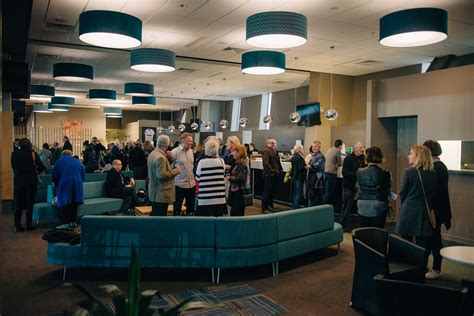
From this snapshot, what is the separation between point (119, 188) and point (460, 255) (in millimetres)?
6120

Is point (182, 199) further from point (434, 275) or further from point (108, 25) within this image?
point (434, 275)

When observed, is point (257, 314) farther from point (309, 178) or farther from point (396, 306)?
point (309, 178)

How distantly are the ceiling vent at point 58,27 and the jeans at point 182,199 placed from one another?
→ 350cm

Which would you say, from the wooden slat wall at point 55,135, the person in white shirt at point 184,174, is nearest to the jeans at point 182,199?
the person in white shirt at point 184,174

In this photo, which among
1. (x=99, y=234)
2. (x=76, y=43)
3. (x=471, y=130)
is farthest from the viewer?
(x=76, y=43)

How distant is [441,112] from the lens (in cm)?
748

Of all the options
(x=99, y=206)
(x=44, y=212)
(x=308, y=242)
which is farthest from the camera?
(x=99, y=206)

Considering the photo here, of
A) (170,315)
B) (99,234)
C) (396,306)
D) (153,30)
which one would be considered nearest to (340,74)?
(153,30)

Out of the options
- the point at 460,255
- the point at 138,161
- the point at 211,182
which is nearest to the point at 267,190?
the point at 211,182

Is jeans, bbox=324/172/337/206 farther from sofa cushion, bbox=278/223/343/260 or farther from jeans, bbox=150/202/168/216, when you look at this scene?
jeans, bbox=150/202/168/216

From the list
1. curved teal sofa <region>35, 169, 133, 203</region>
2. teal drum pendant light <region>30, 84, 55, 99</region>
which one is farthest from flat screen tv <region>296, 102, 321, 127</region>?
teal drum pendant light <region>30, 84, 55, 99</region>

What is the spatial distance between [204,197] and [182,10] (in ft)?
9.54

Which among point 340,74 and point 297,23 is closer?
point 297,23

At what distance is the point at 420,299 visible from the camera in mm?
2529
